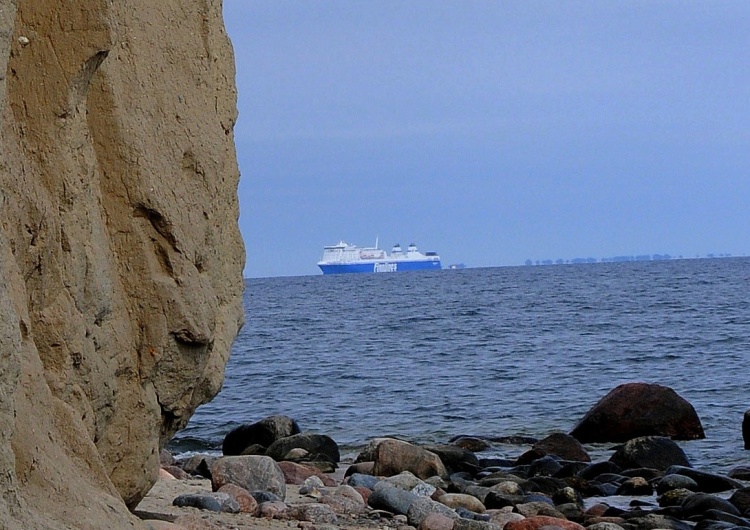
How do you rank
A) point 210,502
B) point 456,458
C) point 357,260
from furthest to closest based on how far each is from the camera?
point 357,260 < point 456,458 < point 210,502

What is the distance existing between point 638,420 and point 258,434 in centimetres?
549

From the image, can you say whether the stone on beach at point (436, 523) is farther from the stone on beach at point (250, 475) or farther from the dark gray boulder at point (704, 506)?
the dark gray boulder at point (704, 506)

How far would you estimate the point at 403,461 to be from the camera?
12102mm

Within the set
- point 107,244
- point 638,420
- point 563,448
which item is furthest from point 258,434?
point 107,244

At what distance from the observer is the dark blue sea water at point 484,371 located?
17109 mm

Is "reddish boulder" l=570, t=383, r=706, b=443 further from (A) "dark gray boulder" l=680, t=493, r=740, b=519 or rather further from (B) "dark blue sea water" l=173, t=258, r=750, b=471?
(A) "dark gray boulder" l=680, t=493, r=740, b=519

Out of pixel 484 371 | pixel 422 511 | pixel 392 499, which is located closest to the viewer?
pixel 422 511

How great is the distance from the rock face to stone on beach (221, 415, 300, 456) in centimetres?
840

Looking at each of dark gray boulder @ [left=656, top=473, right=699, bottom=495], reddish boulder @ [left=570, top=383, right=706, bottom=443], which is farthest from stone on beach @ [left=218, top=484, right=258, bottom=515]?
reddish boulder @ [left=570, top=383, right=706, bottom=443]

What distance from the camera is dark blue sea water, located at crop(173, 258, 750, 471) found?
56.1ft

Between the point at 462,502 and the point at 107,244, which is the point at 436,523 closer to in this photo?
the point at 462,502

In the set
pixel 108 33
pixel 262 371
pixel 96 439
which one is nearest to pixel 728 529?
pixel 96 439

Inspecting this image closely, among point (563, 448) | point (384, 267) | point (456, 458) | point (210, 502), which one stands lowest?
point (456, 458)

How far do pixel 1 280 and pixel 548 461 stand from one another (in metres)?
10.2
